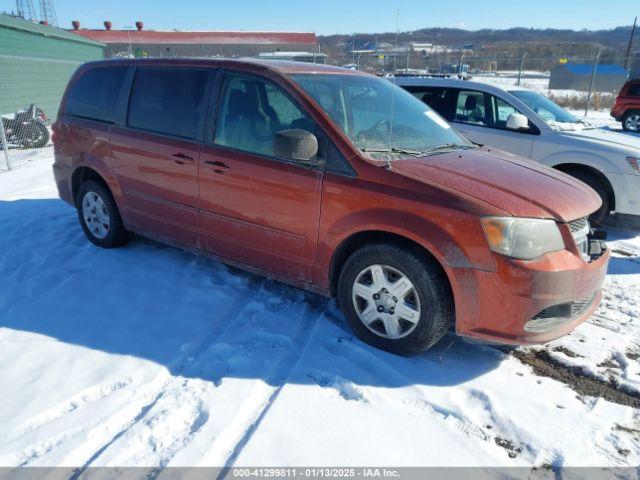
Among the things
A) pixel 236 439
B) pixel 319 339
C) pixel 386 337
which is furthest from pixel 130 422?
pixel 386 337

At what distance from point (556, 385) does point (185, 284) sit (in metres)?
2.93

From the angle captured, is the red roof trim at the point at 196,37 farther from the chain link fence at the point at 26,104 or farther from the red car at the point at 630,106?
the red car at the point at 630,106

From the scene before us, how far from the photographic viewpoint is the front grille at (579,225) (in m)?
3.00

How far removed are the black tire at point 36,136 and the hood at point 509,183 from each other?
38.7 feet

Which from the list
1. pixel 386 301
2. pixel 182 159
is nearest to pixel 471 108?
pixel 182 159

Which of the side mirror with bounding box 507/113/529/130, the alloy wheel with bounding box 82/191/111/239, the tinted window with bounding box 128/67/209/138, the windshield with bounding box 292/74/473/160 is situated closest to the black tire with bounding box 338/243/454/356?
the windshield with bounding box 292/74/473/160

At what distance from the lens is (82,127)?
191 inches

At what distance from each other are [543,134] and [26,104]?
1546 cm

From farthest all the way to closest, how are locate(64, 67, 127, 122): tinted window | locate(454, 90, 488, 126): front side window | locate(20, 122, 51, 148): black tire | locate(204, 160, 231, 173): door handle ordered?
locate(20, 122, 51, 148): black tire < locate(454, 90, 488, 126): front side window < locate(64, 67, 127, 122): tinted window < locate(204, 160, 231, 173): door handle

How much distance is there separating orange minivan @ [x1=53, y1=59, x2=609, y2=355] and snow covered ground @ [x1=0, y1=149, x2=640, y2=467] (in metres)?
0.33

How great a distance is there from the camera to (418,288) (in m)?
2.98

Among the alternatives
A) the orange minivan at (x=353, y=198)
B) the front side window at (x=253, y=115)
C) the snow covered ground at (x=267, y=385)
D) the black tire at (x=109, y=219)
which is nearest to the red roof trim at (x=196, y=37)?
the black tire at (x=109, y=219)

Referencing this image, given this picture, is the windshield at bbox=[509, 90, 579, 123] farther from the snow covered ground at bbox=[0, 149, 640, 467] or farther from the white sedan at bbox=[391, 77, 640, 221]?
the snow covered ground at bbox=[0, 149, 640, 467]

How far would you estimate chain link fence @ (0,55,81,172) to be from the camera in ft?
36.1
